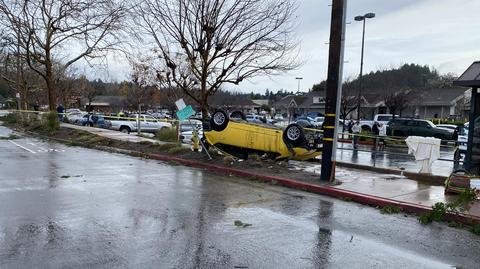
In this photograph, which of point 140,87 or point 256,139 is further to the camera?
point 140,87

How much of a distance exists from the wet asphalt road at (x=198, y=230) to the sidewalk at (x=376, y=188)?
471mm

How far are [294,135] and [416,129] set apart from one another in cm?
2208

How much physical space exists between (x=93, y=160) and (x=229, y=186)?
19.9 feet

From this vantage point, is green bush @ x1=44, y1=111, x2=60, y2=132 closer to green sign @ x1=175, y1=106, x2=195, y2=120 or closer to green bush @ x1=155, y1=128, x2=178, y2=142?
green bush @ x1=155, y1=128, x2=178, y2=142

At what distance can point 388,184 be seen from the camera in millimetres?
10516

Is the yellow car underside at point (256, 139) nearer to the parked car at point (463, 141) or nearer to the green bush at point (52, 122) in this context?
the parked car at point (463, 141)

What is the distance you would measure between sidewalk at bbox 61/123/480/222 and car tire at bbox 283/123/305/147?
30.7 inches

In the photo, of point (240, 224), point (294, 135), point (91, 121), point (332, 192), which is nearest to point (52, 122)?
point (91, 121)

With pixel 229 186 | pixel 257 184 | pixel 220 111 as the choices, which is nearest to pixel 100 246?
pixel 229 186

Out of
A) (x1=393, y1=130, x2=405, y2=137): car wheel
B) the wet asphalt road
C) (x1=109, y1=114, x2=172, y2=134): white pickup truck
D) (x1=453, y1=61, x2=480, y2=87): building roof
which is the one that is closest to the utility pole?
the wet asphalt road

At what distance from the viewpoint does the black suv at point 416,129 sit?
3096 cm

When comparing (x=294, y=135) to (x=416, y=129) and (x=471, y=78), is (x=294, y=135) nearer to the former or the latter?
(x=471, y=78)

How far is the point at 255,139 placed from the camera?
13.6 meters

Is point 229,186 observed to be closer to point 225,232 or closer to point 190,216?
point 190,216
